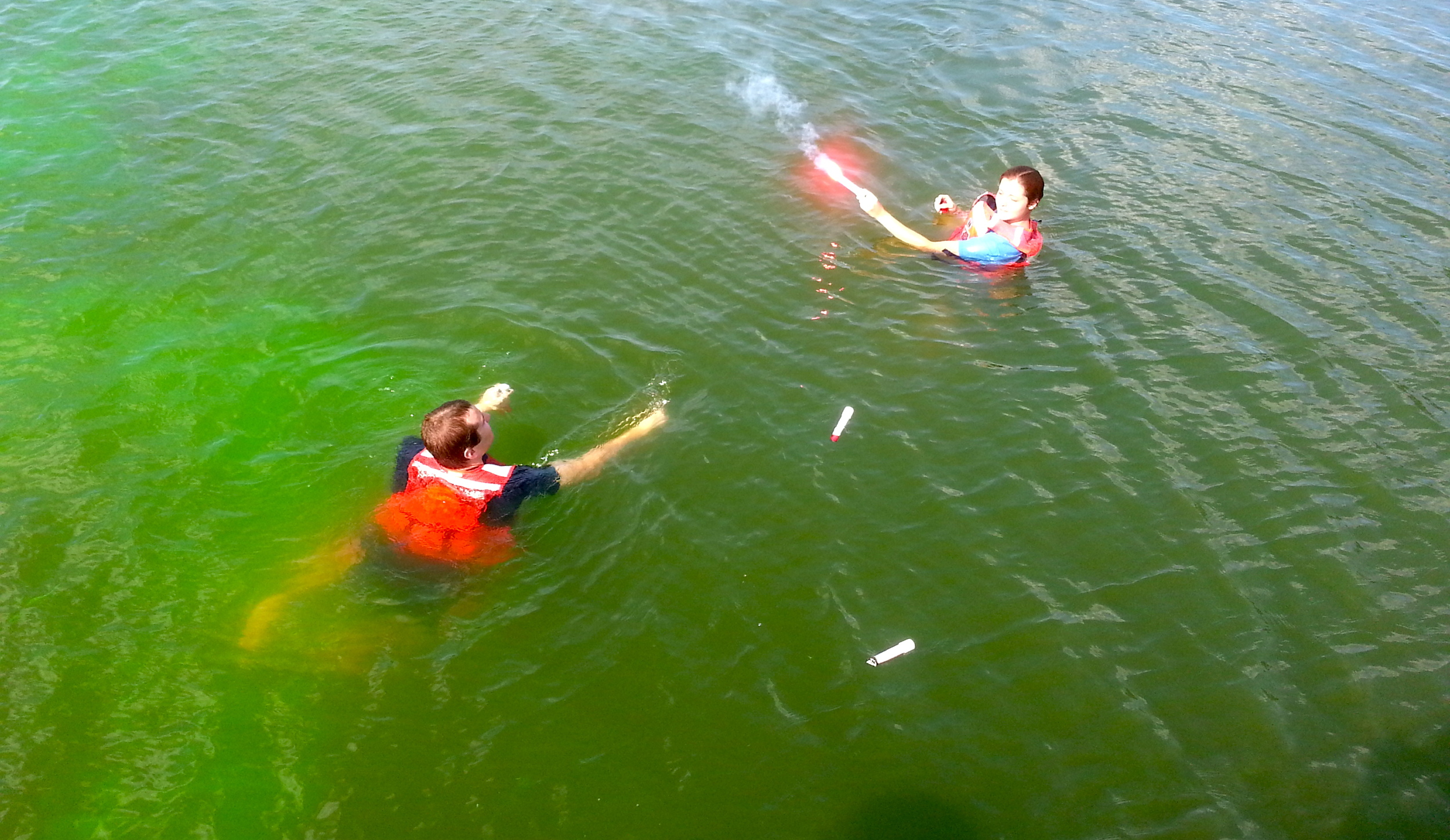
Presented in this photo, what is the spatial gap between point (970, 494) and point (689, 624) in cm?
273

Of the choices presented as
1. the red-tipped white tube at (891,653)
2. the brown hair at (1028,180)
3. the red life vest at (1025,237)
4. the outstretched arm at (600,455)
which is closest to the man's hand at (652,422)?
the outstretched arm at (600,455)

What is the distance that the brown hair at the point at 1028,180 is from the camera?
10.2 m

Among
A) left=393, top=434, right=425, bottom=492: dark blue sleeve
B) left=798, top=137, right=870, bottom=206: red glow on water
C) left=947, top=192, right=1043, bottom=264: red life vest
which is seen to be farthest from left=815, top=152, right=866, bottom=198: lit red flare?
left=393, top=434, right=425, bottom=492: dark blue sleeve

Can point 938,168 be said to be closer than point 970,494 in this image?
No

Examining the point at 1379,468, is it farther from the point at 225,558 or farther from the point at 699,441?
the point at 225,558

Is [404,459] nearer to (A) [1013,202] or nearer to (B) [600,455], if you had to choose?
(B) [600,455]

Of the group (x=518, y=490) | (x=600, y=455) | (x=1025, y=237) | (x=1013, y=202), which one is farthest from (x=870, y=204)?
Answer: (x=518, y=490)

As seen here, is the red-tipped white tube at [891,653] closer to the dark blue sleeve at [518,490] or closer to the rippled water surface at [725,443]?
the rippled water surface at [725,443]

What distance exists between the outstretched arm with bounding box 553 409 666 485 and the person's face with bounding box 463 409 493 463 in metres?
0.69

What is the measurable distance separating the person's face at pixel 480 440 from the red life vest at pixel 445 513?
80mm

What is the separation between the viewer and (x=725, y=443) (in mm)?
8562

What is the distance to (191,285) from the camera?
33.9ft

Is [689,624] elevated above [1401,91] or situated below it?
below

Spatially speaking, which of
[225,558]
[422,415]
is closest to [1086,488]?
[422,415]
